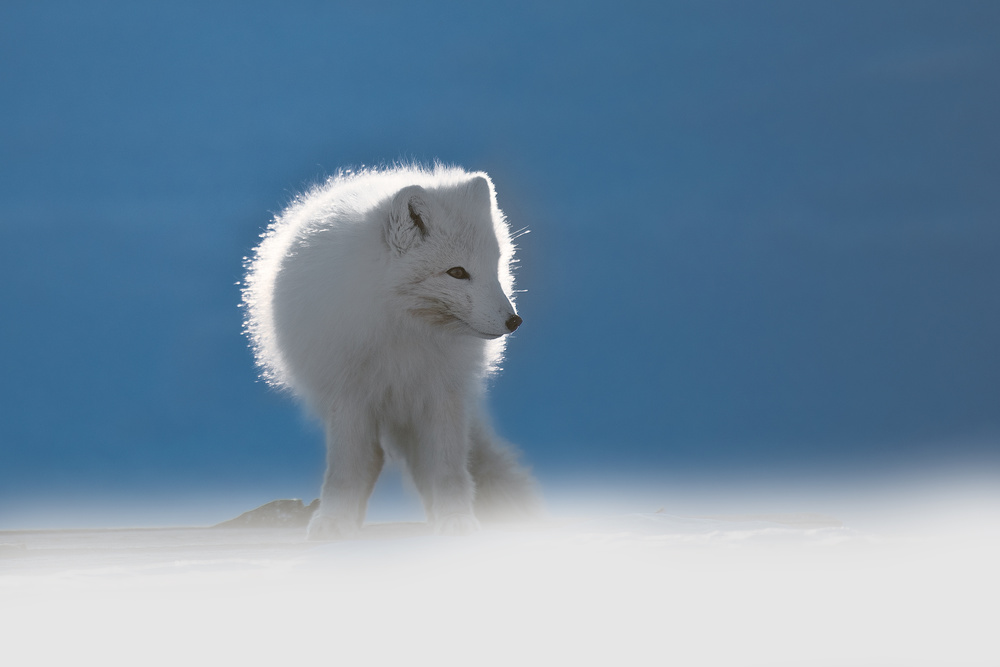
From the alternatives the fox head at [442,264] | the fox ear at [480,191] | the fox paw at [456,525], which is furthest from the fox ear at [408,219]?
the fox paw at [456,525]

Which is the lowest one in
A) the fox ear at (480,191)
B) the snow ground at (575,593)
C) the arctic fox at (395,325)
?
the snow ground at (575,593)

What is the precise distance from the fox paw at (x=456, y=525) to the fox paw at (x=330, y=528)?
283mm

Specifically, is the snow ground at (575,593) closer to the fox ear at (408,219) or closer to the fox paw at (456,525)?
the fox paw at (456,525)

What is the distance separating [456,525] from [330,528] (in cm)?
41

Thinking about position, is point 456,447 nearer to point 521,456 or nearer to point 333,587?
point 521,456

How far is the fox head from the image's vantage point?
2695 millimetres

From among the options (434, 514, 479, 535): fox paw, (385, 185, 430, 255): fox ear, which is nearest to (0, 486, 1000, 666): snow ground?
(434, 514, 479, 535): fox paw

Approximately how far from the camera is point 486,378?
128 inches

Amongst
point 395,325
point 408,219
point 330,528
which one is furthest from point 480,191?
point 330,528

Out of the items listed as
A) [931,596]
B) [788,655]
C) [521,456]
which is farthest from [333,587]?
[521,456]

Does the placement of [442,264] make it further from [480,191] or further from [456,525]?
[456,525]

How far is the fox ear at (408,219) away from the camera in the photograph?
2.72 meters

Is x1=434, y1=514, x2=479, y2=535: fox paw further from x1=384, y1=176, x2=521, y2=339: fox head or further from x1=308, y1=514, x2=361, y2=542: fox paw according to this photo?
x1=384, y1=176, x2=521, y2=339: fox head

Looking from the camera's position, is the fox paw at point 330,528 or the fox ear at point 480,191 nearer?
the fox paw at point 330,528
